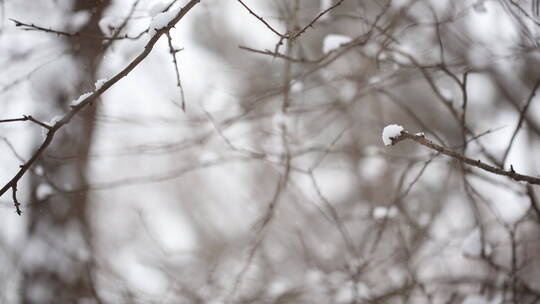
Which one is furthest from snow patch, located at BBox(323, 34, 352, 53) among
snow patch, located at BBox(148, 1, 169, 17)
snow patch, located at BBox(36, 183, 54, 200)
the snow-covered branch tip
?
snow patch, located at BBox(36, 183, 54, 200)

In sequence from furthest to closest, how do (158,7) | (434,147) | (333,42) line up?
1. (333,42)
2. (158,7)
3. (434,147)

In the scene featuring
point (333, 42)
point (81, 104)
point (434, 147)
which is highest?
point (333, 42)

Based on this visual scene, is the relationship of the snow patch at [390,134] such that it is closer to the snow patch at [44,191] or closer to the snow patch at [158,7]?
the snow patch at [158,7]

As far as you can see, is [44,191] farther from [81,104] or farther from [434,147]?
[434,147]

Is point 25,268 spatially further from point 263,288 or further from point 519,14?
point 519,14

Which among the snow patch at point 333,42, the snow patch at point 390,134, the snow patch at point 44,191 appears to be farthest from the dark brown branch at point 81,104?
the snow patch at point 44,191

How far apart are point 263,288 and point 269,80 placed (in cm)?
155

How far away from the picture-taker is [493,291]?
9.09ft

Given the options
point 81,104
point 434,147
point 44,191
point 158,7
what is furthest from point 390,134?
point 44,191

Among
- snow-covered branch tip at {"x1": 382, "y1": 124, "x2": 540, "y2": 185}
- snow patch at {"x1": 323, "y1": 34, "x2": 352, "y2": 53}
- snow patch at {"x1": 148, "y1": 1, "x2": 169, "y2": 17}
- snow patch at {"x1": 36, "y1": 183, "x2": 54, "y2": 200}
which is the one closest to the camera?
snow-covered branch tip at {"x1": 382, "y1": 124, "x2": 540, "y2": 185}

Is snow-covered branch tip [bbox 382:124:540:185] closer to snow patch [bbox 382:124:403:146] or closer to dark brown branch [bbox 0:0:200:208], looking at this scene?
snow patch [bbox 382:124:403:146]

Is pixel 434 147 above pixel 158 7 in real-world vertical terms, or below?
below

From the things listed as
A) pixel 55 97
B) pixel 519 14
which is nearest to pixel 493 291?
pixel 519 14

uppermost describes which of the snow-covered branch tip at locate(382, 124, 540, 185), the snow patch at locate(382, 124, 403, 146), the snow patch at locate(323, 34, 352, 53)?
A: the snow patch at locate(323, 34, 352, 53)
